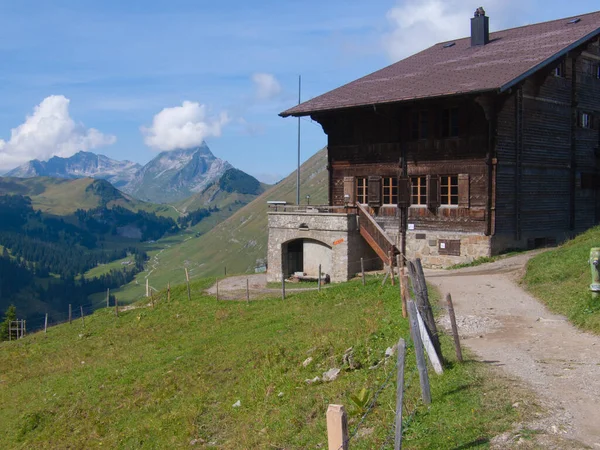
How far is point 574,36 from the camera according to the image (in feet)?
109

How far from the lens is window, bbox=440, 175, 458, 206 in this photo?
33.3 metres

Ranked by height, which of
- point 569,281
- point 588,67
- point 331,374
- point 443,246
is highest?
point 588,67

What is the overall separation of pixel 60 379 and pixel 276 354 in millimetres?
9924

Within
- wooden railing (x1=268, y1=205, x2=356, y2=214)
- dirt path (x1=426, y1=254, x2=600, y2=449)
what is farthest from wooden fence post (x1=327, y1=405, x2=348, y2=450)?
wooden railing (x1=268, y1=205, x2=356, y2=214)

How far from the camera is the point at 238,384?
17.2 m

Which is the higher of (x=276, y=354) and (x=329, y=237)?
(x=329, y=237)

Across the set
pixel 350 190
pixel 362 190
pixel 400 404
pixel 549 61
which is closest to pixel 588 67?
pixel 549 61

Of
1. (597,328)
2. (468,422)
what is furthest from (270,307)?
(468,422)

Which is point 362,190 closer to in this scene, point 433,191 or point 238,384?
point 433,191

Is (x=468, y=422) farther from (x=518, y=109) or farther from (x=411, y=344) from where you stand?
(x=518, y=109)

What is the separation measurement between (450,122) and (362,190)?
6.75 meters

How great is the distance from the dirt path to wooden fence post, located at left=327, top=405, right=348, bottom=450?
11.9 ft

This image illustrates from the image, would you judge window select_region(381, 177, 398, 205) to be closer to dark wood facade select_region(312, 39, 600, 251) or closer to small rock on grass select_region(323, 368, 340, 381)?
dark wood facade select_region(312, 39, 600, 251)

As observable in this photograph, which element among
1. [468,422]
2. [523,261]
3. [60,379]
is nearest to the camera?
[468,422]
